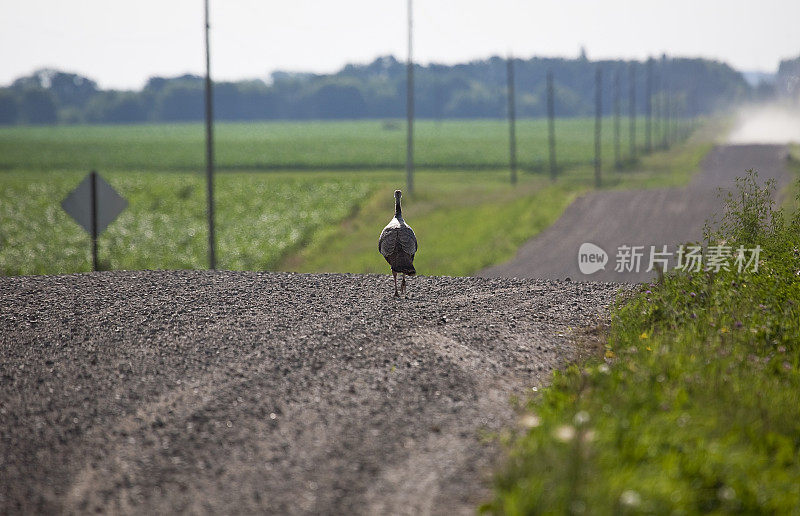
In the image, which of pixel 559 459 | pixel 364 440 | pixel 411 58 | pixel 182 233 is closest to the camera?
pixel 559 459

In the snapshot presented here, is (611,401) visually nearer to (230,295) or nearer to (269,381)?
(269,381)

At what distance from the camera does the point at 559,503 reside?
5047 millimetres

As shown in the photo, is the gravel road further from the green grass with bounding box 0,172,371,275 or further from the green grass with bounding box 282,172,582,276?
the green grass with bounding box 0,172,371,275

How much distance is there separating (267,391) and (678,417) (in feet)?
11.5

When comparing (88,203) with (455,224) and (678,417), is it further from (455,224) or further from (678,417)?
(455,224)

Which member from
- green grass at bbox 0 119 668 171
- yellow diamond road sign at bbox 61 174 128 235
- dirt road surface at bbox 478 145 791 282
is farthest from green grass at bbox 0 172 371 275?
green grass at bbox 0 119 668 171

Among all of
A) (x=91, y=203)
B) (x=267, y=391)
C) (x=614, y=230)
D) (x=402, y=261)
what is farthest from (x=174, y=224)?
(x=267, y=391)

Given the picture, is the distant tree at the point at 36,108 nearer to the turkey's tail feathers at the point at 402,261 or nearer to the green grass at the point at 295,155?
the green grass at the point at 295,155

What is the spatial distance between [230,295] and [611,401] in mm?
6706

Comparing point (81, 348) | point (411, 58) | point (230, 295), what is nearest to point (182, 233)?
point (411, 58)

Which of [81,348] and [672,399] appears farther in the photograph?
[81,348]

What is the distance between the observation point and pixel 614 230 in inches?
1123

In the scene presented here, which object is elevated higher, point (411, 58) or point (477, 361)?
point (411, 58)

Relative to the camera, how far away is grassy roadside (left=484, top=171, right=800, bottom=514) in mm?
5230
